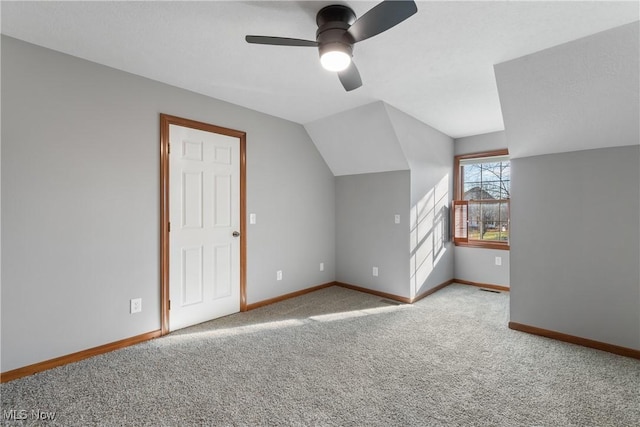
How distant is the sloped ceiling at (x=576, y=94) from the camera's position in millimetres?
2000

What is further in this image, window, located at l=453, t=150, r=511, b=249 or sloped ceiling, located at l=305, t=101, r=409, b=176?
window, located at l=453, t=150, r=511, b=249

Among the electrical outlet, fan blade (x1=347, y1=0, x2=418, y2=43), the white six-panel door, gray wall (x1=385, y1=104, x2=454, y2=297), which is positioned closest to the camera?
fan blade (x1=347, y1=0, x2=418, y2=43)

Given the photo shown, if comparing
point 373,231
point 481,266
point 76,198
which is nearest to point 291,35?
point 76,198

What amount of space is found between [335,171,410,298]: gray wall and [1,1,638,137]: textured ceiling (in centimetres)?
129

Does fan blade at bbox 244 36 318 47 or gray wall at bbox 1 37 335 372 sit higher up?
fan blade at bbox 244 36 318 47

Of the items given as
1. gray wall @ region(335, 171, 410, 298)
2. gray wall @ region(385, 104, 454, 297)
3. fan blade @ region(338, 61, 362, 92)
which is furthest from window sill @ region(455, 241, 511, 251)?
fan blade @ region(338, 61, 362, 92)

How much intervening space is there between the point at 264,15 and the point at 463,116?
9.06 feet

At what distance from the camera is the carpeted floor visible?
174cm

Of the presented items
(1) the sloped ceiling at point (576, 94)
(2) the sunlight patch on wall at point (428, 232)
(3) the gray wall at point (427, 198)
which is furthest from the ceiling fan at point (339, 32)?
(2) the sunlight patch on wall at point (428, 232)

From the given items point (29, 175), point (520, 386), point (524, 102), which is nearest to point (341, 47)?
point (524, 102)

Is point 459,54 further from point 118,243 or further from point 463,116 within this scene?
point 118,243

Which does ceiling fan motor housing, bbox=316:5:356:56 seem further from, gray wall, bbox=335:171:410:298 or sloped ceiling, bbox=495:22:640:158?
gray wall, bbox=335:171:410:298

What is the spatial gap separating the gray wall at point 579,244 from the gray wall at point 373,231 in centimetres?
123

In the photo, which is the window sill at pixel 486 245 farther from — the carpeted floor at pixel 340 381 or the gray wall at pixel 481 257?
A: the carpeted floor at pixel 340 381
